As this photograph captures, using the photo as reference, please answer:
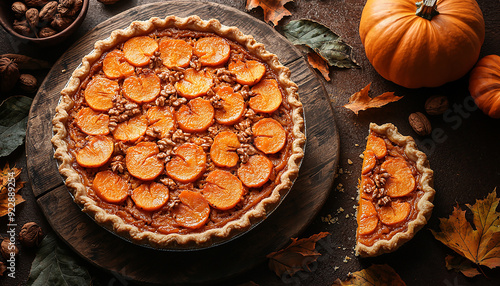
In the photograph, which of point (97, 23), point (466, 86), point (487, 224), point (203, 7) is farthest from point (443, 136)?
point (97, 23)

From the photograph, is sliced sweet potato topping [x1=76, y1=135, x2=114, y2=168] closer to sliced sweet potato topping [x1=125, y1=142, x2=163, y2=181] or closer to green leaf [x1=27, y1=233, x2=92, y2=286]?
sliced sweet potato topping [x1=125, y1=142, x2=163, y2=181]

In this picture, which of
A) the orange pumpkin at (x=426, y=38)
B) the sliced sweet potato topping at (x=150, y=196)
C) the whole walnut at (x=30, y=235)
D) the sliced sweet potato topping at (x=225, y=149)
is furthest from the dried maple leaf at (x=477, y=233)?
the whole walnut at (x=30, y=235)

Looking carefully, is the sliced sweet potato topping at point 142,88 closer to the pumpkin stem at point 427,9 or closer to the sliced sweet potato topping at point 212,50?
the sliced sweet potato topping at point 212,50

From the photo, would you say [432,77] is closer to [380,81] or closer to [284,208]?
[380,81]

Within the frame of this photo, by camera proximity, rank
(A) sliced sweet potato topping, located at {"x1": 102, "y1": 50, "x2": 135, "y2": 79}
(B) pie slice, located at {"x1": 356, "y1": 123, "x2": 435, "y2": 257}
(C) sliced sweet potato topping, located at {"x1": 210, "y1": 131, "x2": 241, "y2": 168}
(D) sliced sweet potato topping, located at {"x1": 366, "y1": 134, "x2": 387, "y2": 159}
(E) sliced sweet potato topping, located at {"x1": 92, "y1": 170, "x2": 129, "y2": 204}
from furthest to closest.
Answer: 1. (D) sliced sweet potato topping, located at {"x1": 366, "y1": 134, "x2": 387, "y2": 159}
2. (A) sliced sweet potato topping, located at {"x1": 102, "y1": 50, "x2": 135, "y2": 79}
3. (B) pie slice, located at {"x1": 356, "y1": 123, "x2": 435, "y2": 257}
4. (C) sliced sweet potato topping, located at {"x1": 210, "y1": 131, "x2": 241, "y2": 168}
5. (E) sliced sweet potato topping, located at {"x1": 92, "y1": 170, "x2": 129, "y2": 204}

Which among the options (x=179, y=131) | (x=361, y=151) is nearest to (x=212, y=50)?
(x=179, y=131)

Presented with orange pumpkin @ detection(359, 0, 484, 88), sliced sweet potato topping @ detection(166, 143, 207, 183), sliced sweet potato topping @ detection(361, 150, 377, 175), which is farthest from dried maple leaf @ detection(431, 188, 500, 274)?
sliced sweet potato topping @ detection(166, 143, 207, 183)
